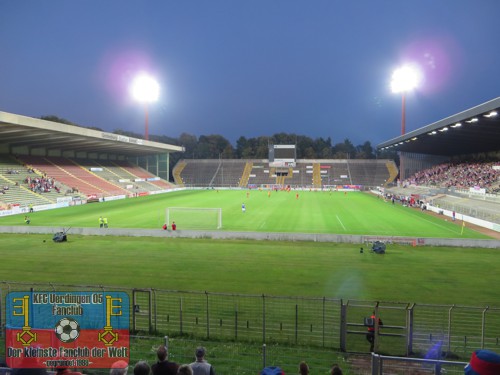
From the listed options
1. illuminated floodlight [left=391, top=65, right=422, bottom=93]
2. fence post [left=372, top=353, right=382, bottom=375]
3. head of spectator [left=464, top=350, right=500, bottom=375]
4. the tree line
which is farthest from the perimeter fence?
the tree line

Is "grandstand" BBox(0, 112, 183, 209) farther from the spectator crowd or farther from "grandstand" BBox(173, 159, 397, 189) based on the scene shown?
the spectator crowd

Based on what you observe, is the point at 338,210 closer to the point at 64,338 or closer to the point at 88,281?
the point at 88,281

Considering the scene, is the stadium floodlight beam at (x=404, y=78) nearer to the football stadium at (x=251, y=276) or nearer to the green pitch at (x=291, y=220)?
the football stadium at (x=251, y=276)

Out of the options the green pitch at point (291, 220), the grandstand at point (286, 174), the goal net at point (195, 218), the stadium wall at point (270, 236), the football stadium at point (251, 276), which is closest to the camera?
the football stadium at point (251, 276)

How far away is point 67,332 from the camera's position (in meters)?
8.40

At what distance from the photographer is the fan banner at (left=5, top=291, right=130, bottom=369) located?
650 cm

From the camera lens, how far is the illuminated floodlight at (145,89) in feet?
248

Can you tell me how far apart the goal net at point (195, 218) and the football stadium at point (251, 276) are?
267mm

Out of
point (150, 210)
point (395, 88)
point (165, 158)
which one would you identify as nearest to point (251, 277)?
point (150, 210)

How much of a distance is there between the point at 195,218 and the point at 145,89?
48190 mm

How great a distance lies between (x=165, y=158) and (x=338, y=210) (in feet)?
190

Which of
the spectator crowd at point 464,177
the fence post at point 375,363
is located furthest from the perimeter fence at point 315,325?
the spectator crowd at point 464,177

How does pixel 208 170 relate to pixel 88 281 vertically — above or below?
above

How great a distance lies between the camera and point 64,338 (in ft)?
25.9
